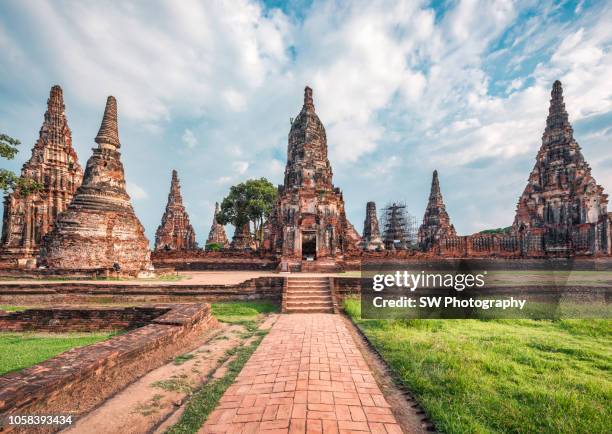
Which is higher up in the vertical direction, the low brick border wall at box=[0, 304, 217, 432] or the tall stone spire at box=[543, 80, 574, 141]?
the tall stone spire at box=[543, 80, 574, 141]

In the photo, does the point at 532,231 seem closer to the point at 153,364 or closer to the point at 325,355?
the point at 325,355

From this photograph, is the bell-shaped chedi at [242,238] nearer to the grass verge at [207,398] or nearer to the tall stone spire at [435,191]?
the tall stone spire at [435,191]

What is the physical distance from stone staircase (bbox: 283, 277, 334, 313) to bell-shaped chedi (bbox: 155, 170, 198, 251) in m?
30.4

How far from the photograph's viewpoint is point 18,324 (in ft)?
23.2

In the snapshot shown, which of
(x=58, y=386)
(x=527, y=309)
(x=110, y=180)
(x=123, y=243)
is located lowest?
(x=527, y=309)

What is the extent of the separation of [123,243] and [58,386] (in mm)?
14407

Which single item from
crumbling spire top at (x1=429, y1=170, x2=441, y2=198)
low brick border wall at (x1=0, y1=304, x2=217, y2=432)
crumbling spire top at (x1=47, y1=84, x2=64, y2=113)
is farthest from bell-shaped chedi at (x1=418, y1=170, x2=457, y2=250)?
crumbling spire top at (x1=47, y1=84, x2=64, y2=113)

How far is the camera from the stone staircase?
8.94 metres

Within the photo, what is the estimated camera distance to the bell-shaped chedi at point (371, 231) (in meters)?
37.3

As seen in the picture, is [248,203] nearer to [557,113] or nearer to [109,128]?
[109,128]

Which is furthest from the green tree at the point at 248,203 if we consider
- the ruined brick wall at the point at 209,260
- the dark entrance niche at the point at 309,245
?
the dark entrance niche at the point at 309,245

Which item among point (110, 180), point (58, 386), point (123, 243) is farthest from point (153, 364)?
point (110, 180)

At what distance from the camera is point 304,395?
3361 millimetres

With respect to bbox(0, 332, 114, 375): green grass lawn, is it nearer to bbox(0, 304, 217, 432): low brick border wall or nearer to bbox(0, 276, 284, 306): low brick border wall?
bbox(0, 304, 217, 432): low brick border wall
